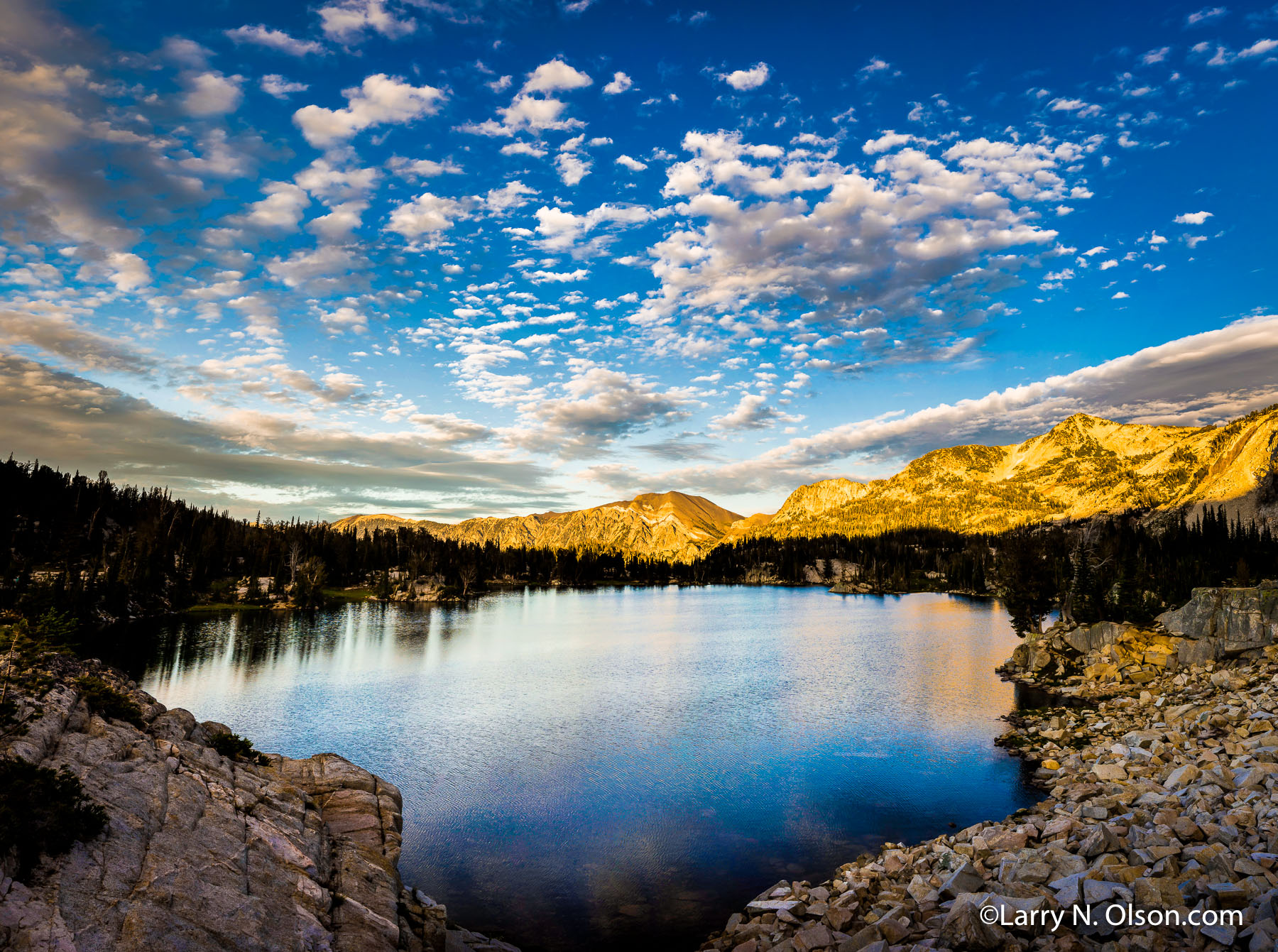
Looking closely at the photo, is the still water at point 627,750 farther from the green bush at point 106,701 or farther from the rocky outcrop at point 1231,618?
the rocky outcrop at point 1231,618

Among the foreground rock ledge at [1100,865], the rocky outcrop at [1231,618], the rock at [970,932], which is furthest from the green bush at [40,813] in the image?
the rocky outcrop at [1231,618]

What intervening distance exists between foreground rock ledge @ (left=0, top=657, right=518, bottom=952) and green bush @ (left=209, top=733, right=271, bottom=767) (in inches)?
41.5

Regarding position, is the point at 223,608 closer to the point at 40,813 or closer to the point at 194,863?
the point at 194,863

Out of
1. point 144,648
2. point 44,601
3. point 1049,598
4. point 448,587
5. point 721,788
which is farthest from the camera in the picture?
→ point 448,587

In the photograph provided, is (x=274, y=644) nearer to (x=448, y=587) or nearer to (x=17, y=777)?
(x=17, y=777)

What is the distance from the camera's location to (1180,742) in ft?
95.4

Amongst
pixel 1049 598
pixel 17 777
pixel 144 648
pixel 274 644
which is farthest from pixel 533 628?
pixel 17 777

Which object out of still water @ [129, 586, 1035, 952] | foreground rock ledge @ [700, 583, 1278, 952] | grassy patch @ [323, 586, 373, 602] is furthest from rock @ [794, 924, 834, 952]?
grassy patch @ [323, 586, 373, 602]

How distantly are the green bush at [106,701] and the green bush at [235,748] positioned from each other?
346 centimetres

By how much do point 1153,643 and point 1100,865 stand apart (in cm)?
4605

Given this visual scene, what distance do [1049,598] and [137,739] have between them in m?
84.8

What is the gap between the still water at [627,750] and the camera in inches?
916

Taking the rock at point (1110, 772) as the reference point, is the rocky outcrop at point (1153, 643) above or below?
above

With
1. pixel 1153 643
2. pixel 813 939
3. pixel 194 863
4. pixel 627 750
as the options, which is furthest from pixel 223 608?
pixel 1153 643
